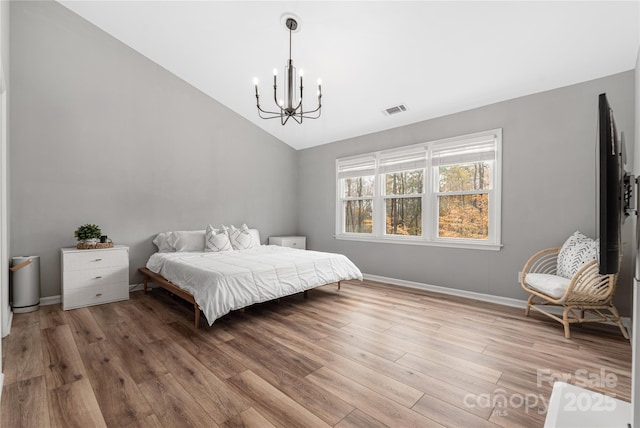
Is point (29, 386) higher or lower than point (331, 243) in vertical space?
lower

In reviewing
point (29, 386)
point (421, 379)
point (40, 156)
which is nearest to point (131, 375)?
point (29, 386)

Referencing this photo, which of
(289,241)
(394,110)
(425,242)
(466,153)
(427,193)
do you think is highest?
(394,110)

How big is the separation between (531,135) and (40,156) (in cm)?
576

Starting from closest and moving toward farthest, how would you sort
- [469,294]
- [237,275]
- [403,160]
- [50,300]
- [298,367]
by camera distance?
[298,367] < [237,275] < [50,300] < [469,294] < [403,160]

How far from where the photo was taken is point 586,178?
3.02 m

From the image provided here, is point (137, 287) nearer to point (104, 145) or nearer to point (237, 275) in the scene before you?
point (104, 145)

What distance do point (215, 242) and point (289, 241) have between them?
155cm

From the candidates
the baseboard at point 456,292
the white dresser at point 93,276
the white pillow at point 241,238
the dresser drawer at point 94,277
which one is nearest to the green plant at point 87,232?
the white dresser at point 93,276

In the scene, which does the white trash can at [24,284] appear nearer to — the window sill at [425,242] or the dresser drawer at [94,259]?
the dresser drawer at [94,259]

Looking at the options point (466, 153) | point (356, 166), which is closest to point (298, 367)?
point (466, 153)

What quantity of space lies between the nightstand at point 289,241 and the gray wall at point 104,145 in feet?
2.31

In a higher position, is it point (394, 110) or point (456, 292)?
point (394, 110)

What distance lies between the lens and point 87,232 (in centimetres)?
349

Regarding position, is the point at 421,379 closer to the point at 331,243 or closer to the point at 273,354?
the point at 273,354
